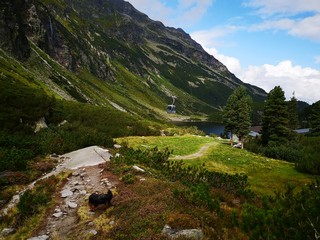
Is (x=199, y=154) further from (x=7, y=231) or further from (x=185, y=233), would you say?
(x=185, y=233)

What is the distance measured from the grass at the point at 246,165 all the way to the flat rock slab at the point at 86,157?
7.89 m

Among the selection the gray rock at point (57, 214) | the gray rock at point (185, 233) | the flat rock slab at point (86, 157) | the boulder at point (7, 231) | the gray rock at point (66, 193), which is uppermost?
the gray rock at point (185, 233)

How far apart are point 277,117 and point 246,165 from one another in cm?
2812

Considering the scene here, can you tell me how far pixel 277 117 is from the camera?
190 feet

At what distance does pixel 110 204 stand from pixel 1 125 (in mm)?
23039

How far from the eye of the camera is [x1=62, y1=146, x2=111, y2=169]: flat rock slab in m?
23.1

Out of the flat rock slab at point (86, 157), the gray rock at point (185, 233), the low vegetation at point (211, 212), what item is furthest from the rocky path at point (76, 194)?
the gray rock at point (185, 233)

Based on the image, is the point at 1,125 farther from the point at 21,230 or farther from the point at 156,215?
the point at 156,215

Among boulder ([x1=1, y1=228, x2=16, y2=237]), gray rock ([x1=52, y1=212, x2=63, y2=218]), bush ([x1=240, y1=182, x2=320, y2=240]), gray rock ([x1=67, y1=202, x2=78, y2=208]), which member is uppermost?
bush ([x1=240, y1=182, x2=320, y2=240])

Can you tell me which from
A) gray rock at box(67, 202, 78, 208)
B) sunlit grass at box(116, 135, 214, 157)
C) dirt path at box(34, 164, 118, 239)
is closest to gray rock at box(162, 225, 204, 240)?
dirt path at box(34, 164, 118, 239)

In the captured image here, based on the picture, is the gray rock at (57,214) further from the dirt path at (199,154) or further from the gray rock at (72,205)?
the dirt path at (199,154)

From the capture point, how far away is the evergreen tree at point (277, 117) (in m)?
57.2

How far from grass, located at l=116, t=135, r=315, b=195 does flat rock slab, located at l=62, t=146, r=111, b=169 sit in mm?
7891

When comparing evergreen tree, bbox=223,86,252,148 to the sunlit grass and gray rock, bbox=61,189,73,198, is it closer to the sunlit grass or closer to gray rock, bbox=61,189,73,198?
the sunlit grass
